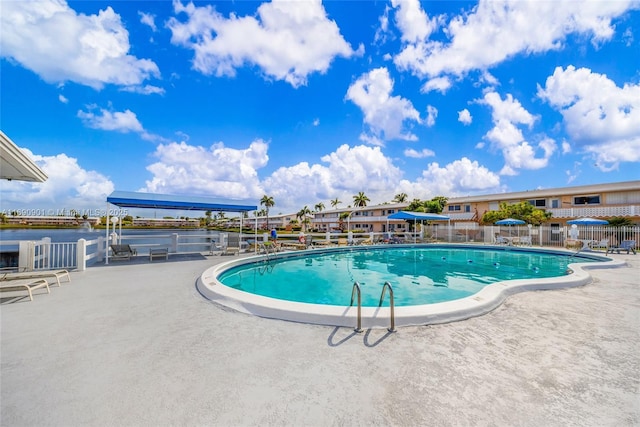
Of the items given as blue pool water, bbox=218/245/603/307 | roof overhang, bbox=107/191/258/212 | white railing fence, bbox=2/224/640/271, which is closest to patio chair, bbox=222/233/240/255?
white railing fence, bbox=2/224/640/271

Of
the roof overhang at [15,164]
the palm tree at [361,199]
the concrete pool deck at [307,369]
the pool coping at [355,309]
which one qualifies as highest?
the palm tree at [361,199]

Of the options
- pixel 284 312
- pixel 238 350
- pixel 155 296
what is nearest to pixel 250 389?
pixel 238 350

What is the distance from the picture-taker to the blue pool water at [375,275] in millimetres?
7945

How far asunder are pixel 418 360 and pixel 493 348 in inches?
46.9

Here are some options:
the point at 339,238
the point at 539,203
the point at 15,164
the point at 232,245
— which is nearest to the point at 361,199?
the point at 539,203

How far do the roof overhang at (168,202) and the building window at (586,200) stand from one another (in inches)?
1302

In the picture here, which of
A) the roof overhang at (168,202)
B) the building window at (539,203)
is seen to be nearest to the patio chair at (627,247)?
the building window at (539,203)

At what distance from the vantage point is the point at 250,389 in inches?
105

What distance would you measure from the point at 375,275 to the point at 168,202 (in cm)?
1002

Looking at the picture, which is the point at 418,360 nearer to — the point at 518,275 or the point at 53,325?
the point at 53,325

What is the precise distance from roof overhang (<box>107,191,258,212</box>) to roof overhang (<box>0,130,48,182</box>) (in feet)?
9.30

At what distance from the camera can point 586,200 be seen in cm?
2723

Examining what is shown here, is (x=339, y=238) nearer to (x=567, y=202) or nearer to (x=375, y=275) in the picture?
(x=375, y=275)

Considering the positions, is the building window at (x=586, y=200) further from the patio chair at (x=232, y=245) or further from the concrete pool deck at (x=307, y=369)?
the patio chair at (x=232, y=245)
